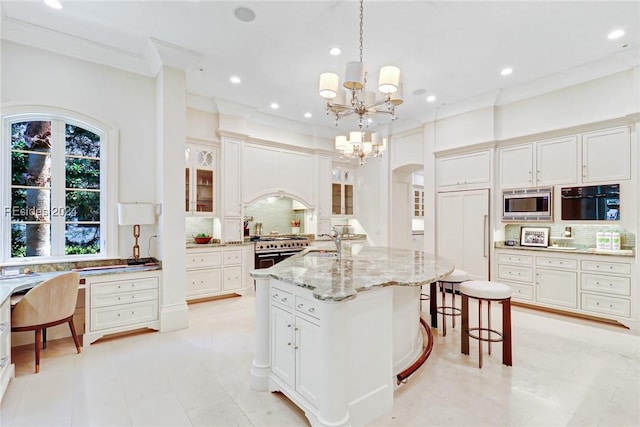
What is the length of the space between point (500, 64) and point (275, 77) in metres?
3.06

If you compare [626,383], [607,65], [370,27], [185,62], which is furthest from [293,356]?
[607,65]

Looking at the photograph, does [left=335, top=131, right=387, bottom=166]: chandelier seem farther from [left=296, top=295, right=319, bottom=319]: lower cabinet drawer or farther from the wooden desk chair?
the wooden desk chair

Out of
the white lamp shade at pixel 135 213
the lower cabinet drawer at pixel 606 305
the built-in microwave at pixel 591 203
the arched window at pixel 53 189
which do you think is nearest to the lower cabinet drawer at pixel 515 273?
the lower cabinet drawer at pixel 606 305

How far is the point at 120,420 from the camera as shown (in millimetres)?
2051

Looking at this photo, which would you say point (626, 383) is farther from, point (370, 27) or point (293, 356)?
point (370, 27)

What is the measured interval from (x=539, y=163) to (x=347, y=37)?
3458mm

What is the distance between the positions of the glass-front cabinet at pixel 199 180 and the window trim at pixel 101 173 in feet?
4.22

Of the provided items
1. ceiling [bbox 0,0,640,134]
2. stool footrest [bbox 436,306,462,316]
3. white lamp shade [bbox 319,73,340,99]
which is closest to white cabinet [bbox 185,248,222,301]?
ceiling [bbox 0,0,640,134]

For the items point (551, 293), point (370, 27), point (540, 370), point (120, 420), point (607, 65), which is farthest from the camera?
point (551, 293)

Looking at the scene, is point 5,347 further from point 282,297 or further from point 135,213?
point 282,297

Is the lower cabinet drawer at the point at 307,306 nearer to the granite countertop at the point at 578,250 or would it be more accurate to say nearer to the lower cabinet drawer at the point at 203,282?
the lower cabinet drawer at the point at 203,282

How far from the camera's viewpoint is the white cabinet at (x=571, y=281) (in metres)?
3.79

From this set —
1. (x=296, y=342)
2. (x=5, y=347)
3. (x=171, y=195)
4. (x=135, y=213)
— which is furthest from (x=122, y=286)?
(x=296, y=342)

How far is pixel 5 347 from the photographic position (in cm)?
242
